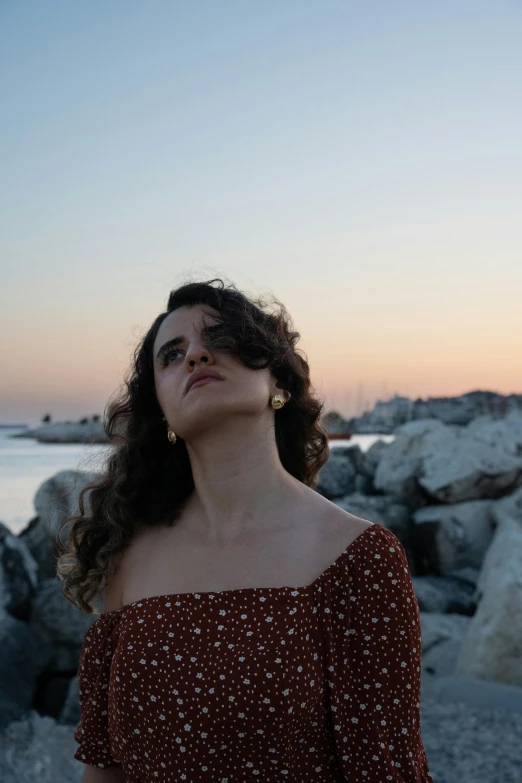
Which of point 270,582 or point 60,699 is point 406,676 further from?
point 60,699

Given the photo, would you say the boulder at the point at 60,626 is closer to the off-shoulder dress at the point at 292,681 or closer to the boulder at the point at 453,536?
the off-shoulder dress at the point at 292,681

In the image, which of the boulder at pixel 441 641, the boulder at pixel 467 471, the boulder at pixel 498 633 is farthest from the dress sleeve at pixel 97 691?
the boulder at pixel 467 471

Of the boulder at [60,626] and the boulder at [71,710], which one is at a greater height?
the boulder at [60,626]

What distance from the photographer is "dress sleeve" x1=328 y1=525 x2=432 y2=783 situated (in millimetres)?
1854

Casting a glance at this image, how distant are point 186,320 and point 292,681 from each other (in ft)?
3.71

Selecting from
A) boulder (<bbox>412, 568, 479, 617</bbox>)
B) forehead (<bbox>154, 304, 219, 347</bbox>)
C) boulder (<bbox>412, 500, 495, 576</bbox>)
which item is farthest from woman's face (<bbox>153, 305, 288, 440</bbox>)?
boulder (<bbox>412, 500, 495, 576</bbox>)

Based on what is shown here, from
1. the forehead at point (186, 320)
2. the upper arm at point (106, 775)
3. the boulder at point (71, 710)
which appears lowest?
the boulder at point (71, 710)

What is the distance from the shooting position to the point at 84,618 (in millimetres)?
6145

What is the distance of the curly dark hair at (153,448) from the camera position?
2.40m

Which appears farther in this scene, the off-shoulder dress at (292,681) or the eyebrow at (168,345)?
the eyebrow at (168,345)

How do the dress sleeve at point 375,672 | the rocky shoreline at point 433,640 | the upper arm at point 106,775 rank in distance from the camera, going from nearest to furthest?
the dress sleeve at point 375,672 → the upper arm at point 106,775 → the rocky shoreline at point 433,640

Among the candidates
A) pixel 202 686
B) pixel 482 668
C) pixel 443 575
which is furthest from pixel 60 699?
pixel 443 575

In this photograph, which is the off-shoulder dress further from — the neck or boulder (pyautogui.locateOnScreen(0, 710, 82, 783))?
boulder (pyautogui.locateOnScreen(0, 710, 82, 783))

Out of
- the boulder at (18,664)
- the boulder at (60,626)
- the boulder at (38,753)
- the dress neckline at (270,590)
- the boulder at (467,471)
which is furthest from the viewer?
the boulder at (467,471)
